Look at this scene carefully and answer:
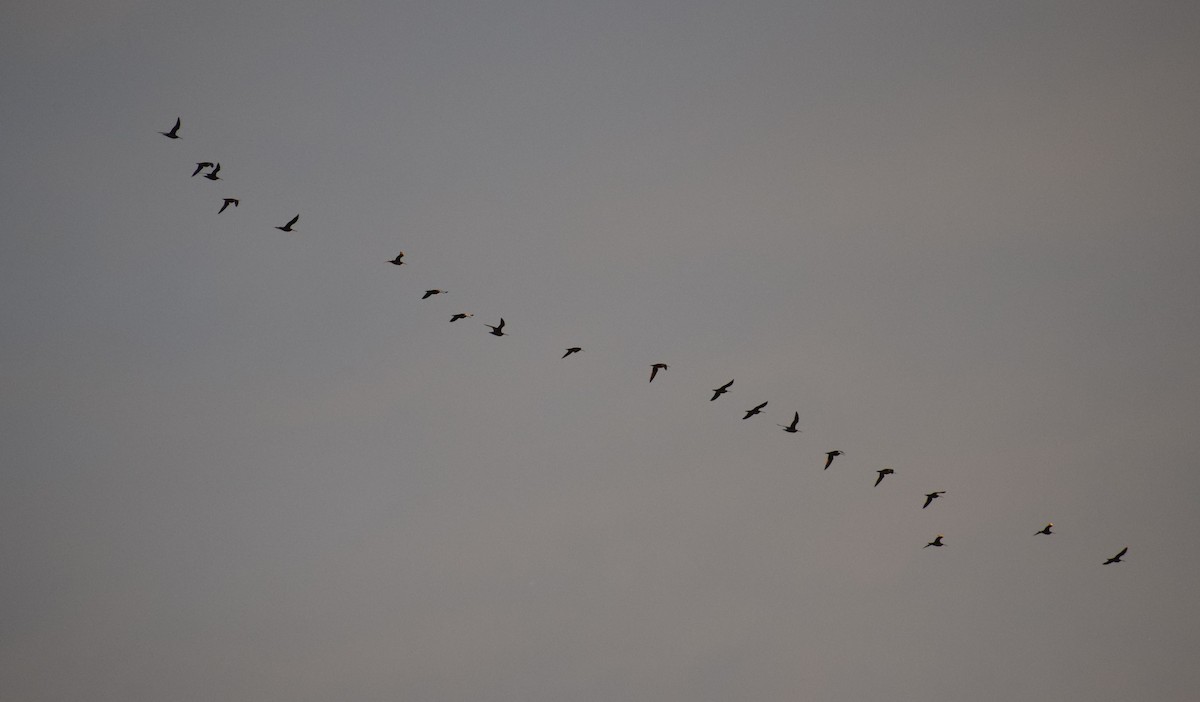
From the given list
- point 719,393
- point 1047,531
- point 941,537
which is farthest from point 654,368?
point 1047,531

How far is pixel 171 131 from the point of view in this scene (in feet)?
206

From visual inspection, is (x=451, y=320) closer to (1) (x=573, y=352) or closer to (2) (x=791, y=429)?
(1) (x=573, y=352)

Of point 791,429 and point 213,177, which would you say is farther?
point 791,429

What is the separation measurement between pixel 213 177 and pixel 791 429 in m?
37.4

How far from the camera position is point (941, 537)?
240 ft

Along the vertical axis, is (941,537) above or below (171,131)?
below

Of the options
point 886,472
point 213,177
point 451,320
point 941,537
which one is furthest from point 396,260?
point 941,537

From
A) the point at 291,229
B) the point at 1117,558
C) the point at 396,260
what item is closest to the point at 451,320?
the point at 396,260

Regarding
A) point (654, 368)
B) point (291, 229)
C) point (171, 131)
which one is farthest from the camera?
point (654, 368)

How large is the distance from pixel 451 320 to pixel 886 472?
91.1 feet

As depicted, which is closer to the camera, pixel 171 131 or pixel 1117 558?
pixel 171 131

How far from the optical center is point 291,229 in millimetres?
66875

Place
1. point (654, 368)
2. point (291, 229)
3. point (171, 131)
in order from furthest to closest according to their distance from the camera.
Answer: point (654, 368), point (291, 229), point (171, 131)

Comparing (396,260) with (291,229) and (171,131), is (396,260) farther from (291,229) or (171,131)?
(171,131)
